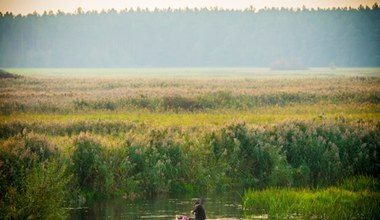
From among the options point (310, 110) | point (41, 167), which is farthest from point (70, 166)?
point (310, 110)

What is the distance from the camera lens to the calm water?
27562mm

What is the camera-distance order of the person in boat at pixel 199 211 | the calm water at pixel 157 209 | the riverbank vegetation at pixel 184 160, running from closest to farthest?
the person in boat at pixel 199 211 < the calm water at pixel 157 209 < the riverbank vegetation at pixel 184 160

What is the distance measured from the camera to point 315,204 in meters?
27.2

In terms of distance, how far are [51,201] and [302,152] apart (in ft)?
47.0

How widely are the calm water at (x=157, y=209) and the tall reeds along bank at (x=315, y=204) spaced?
0.71m

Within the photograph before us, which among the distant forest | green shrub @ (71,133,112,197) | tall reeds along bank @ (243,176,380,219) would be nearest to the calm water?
tall reeds along bank @ (243,176,380,219)

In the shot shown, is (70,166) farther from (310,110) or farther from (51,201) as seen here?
(310,110)

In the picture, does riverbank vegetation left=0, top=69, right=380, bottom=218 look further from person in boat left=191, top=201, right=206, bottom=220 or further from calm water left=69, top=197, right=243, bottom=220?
person in boat left=191, top=201, right=206, bottom=220

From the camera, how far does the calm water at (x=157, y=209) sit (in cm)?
2756

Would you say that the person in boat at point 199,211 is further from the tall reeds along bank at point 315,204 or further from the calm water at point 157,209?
the tall reeds along bank at point 315,204

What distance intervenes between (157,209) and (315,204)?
524cm

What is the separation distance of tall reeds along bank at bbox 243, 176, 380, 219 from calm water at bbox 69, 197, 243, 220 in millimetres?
707

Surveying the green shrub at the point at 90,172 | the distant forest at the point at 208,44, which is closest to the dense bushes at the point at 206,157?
the green shrub at the point at 90,172

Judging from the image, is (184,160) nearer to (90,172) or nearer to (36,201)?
(90,172)
